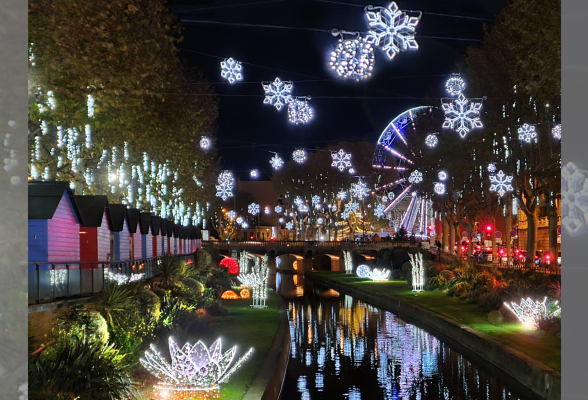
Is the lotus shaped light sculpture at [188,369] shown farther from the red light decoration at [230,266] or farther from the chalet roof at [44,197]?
the red light decoration at [230,266]

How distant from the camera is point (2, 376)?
5.93m

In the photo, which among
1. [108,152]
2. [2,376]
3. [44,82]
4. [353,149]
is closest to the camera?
[2,376]

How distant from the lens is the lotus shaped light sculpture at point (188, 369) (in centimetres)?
1435

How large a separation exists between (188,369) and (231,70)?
9.77 meters

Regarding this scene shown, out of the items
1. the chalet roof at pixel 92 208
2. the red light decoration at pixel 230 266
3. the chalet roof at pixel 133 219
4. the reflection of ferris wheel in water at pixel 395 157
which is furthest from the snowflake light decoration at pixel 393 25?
the reflection of ferris wheel in water at pixel 395 157

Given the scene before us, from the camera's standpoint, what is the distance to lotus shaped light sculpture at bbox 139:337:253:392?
14352mm

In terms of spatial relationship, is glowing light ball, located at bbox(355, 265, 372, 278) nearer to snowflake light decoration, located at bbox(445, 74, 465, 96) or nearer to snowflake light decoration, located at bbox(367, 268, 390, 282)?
snowflake light decoration, located at bbox(367, 268, 390, 282)

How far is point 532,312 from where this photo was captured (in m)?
25.7

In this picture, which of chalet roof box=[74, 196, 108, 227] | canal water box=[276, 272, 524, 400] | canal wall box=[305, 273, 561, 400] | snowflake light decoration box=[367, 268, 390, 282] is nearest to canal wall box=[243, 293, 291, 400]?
canal water box=[276, 272, 524, 400]

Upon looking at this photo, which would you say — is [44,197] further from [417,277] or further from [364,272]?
[364,272]

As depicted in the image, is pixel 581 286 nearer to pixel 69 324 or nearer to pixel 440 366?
pixel 69 324

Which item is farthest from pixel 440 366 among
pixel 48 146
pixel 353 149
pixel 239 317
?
pixel 353 149

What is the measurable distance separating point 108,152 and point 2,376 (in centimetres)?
3253

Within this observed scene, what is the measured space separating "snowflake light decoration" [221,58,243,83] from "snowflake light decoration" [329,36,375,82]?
425 centimetres
